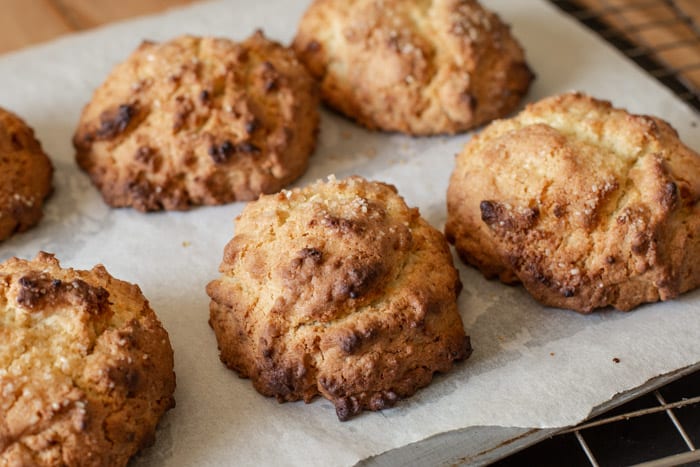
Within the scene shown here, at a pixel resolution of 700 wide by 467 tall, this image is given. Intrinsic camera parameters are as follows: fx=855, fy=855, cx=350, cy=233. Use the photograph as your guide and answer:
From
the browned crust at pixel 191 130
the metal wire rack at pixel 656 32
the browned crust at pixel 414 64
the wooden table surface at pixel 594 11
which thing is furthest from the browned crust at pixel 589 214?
the wooden table surface at pixel 594 11

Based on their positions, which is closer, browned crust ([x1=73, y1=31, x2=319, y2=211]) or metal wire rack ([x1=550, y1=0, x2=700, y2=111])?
browned crust ([x1=73, y1=31, x2=319, y2=211])

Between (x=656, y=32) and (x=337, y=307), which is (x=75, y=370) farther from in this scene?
(x=656, y=32)

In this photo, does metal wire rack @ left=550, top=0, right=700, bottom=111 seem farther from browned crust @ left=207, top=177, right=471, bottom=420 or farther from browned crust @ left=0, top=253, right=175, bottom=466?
browned crust @ left=0, top=253, right=175, bottom=466

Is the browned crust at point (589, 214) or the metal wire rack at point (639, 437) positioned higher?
the browned crust at point (589, 214)

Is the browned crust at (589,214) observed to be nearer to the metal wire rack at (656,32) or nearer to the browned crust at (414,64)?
the browned crust at (414,64)

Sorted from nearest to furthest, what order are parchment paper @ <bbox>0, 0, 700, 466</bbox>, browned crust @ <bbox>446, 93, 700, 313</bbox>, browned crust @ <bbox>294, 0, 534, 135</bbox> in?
parchment paper @ <bbox>0, 0, 700, 466</bbox>, browned crust @ <bbox>446, 93, 700, 313</bbox>, browned crust @ <bbox>294, 0, 534, 135</bbox>

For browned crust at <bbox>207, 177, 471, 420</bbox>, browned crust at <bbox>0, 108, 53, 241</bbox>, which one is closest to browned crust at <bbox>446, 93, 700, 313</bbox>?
browned crust at <bbox>207, 177, 471, 420</bbox>
